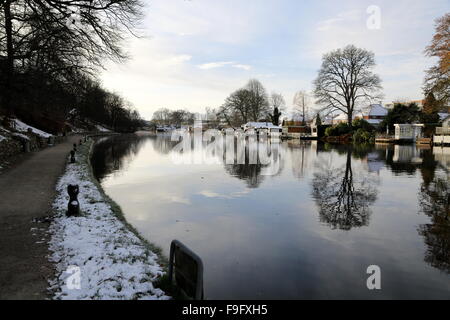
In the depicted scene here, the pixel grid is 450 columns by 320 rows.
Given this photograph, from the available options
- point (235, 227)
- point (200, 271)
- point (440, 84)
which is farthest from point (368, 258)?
point (440, 84)

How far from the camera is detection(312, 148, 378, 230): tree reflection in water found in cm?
867

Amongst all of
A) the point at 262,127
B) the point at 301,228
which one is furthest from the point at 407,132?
the point at 301,228

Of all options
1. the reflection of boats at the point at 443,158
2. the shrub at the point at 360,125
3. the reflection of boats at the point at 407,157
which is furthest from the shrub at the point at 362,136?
the reflection of boats at the point at 407,157

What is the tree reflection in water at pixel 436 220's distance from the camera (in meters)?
6.17

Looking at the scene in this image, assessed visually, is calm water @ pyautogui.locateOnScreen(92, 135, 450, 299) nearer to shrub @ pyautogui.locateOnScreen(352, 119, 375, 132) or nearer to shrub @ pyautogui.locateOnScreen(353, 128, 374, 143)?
shrub @ pyautogui.locateOnScreen(353, 128, 374, 143)

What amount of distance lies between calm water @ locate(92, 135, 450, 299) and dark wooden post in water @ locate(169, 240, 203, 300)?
2.54 feet

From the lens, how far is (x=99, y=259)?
5395 millimetres

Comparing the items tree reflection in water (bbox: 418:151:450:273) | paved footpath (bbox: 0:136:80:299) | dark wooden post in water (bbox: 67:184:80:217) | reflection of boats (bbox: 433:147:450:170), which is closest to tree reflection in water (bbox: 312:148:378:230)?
tree reflection in water (bbox: 418:151:450:273)

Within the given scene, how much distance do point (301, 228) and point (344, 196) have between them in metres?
4.28

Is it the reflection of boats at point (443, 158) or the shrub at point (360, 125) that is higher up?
the shrub at point (360, 125)

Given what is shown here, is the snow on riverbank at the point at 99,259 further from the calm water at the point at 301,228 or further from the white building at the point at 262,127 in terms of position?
the white building at the point at 262,127

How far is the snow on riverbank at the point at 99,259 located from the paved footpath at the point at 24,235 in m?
0.21

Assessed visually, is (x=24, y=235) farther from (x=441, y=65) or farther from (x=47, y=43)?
(x=441, y=65)

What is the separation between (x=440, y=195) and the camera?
1152cm
